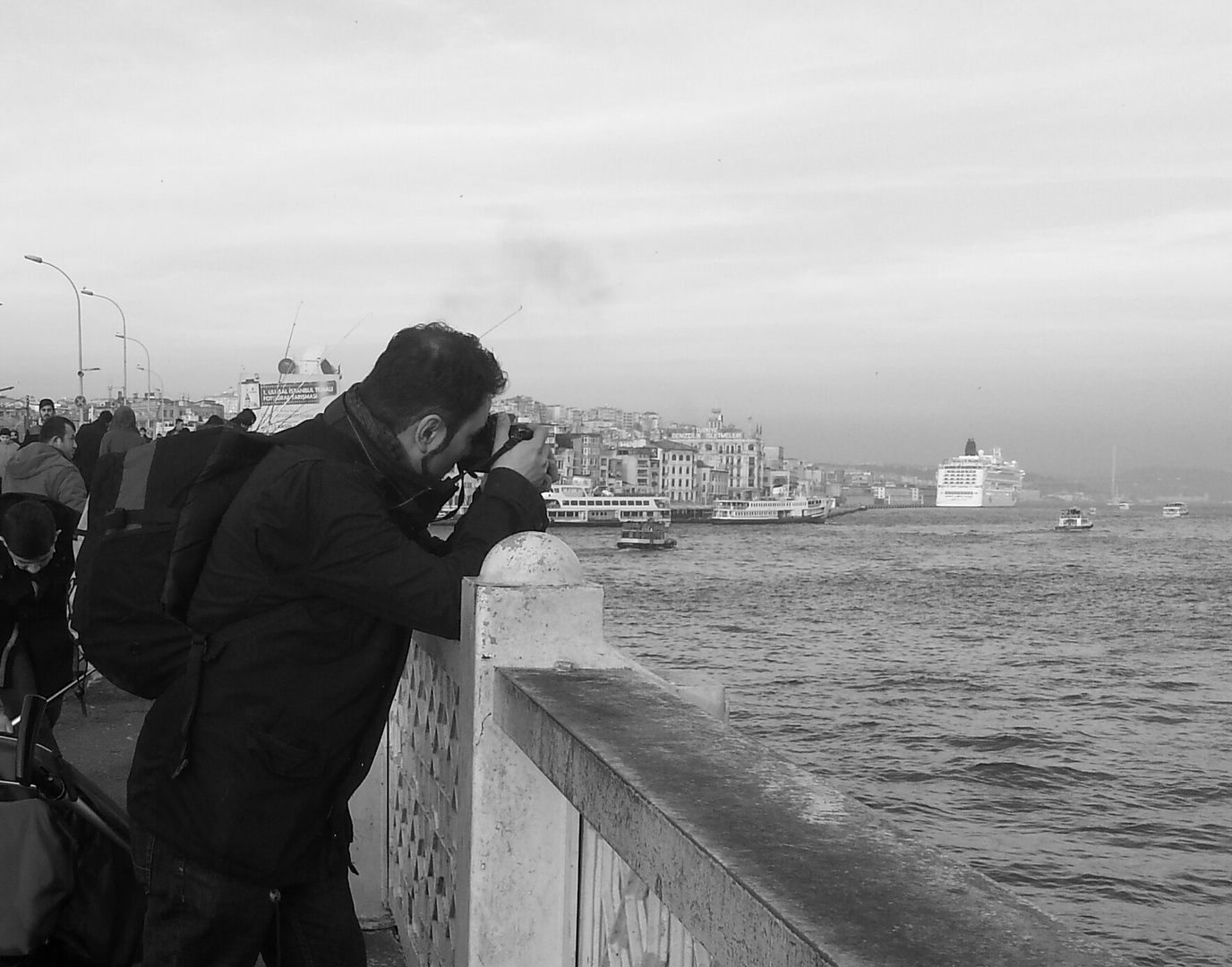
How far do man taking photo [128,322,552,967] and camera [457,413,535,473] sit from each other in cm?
17

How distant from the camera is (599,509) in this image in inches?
4122

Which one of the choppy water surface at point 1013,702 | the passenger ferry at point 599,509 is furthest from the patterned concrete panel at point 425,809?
the passenger ferry at point 599,509

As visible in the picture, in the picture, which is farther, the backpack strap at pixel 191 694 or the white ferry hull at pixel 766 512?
the white ferry hull at pixel 766 512

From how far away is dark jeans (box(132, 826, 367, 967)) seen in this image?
1.96 metres

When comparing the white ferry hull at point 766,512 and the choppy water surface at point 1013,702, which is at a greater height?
the white ferry hull at point 766,512

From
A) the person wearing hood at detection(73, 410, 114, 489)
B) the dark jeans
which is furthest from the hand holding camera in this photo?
the person wearing hood at detection(73, 410, 114, 489)

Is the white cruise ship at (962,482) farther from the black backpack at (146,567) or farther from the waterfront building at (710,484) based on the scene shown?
the black backpack at (146,567)

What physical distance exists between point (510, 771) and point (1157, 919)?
19840mm

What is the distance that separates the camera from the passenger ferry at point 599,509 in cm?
10269

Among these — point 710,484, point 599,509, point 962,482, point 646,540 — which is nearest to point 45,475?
point 646,540

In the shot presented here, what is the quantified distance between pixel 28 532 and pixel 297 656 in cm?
227

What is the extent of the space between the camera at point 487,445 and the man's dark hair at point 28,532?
81.8 inches

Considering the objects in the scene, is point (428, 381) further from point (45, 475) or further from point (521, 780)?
point (45, 475)

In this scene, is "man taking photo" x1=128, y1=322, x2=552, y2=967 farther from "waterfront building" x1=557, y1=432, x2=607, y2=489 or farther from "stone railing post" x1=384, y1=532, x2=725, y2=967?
"waterfront building" x1=557, y1=432, x2=607, y2=489
